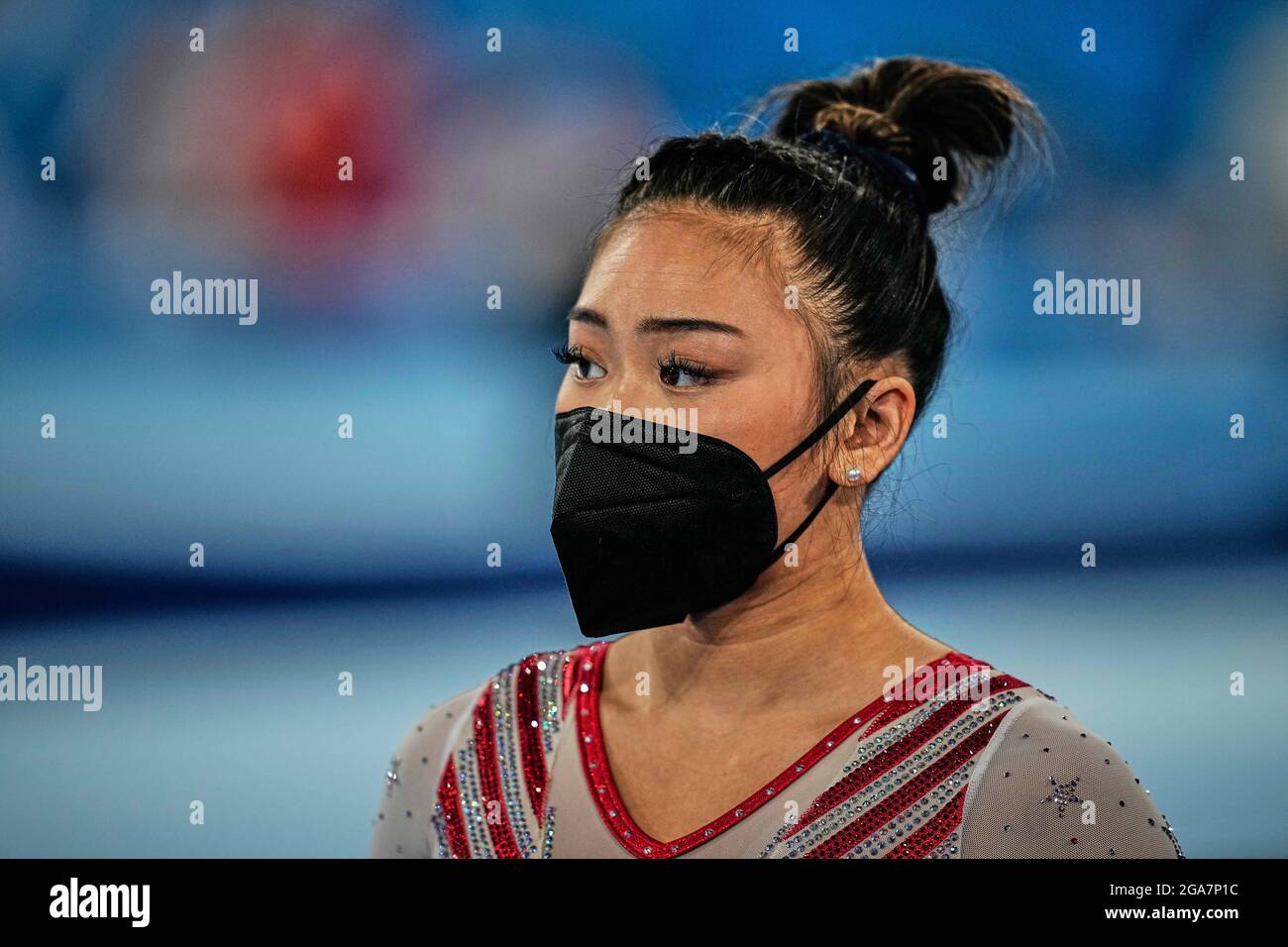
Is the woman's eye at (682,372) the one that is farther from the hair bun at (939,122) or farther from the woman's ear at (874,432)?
the hair bun at (939,122)

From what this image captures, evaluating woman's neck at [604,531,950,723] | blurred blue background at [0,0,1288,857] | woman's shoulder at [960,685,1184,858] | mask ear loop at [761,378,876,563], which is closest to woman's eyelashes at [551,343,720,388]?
mask ear loop at [761,378,876,563]

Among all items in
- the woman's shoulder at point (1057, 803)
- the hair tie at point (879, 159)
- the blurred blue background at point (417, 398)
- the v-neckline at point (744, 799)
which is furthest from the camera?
the blurred blue background at point (417, 398)

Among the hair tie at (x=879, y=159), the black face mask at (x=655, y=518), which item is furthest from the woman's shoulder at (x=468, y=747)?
the hair tie at (x=879, y=159)

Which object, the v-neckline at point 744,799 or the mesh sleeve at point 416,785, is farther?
the mesh sleeve at point 416,785

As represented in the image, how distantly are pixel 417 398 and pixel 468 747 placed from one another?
0.90 m

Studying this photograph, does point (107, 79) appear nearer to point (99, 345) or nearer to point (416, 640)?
point (99, 345)

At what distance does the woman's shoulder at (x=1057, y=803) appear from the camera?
1491mm

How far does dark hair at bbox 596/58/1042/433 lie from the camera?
1.66 m

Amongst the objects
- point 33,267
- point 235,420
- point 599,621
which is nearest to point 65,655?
point 235,420

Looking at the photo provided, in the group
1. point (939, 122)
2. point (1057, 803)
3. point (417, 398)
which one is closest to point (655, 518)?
point (1057, 803)

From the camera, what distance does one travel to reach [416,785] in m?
1.85

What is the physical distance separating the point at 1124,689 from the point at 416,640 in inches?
51.4

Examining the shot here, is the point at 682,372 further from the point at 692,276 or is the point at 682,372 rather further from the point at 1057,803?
the point at 1057,803

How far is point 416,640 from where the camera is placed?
2.50 meters
